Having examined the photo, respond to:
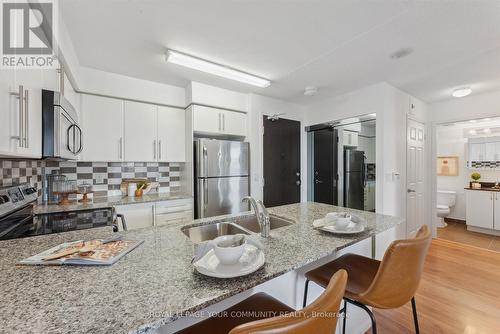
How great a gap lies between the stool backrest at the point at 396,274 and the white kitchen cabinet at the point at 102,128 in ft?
9.04

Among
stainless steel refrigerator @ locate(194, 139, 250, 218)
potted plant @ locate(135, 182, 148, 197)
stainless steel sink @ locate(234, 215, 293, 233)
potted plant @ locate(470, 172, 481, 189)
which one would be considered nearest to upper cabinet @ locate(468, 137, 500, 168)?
potted plant @ locate(470, 172, 481, 189)

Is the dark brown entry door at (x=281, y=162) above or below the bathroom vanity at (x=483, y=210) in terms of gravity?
above

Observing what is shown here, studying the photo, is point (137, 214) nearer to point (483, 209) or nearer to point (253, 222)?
point (253, 222)

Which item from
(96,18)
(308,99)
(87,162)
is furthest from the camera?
(308,99)

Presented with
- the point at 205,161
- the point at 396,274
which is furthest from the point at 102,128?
the point at 396,274

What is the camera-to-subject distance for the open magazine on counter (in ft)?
2.61

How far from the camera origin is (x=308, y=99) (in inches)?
140

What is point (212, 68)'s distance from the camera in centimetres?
228

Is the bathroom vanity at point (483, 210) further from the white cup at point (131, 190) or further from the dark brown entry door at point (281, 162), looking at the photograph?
the white cup at point (131, 190)

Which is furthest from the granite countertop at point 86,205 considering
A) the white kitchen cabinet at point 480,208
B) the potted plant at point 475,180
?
the potted plant at point 475,180

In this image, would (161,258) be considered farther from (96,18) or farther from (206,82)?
(206,82)

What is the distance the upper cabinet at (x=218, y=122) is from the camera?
2.79 metres

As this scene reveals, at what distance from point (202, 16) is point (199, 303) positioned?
→ 5.94ft

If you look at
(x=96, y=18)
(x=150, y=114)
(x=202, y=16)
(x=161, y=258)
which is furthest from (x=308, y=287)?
(x=150, y=114)
